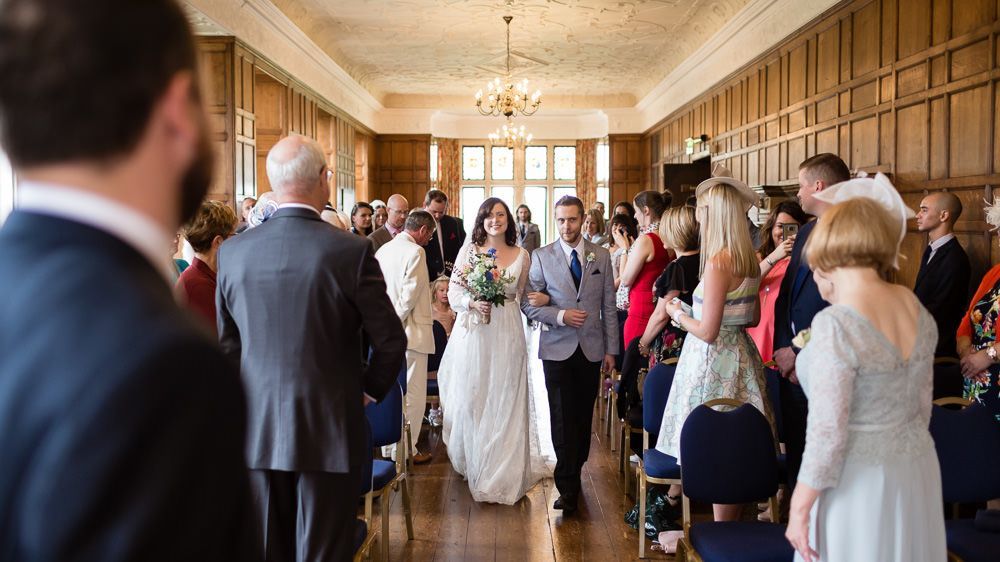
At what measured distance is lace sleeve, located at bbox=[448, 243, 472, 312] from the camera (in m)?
5.24

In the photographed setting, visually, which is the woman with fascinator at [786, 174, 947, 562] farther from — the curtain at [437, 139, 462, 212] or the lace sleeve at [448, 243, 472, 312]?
the curtain at [437, 139, 462, 212]

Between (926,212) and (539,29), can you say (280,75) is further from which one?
(926,212)

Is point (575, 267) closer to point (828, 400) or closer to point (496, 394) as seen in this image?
point (496, 394)

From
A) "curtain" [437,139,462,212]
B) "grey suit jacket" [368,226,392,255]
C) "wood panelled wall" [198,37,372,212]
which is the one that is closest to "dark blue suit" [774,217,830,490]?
"grey suit jacket" [368,226,392,255]

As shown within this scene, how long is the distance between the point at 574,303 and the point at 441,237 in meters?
4.29

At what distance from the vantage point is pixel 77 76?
76 centimetres

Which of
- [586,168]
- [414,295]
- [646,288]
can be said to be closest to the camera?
[414,295]

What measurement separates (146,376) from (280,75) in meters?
11.7

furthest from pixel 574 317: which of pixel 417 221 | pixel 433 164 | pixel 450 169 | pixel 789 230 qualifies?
pixel 450 169

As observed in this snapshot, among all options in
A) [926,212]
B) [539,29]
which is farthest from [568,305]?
[539,29]

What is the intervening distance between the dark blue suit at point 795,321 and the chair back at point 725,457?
56 cm

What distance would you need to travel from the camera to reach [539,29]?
44.6ft

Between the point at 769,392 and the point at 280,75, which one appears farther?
the point at 280,75

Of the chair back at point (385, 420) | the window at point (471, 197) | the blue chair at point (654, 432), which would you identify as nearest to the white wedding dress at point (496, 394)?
the blue chair at point (654, 432)
